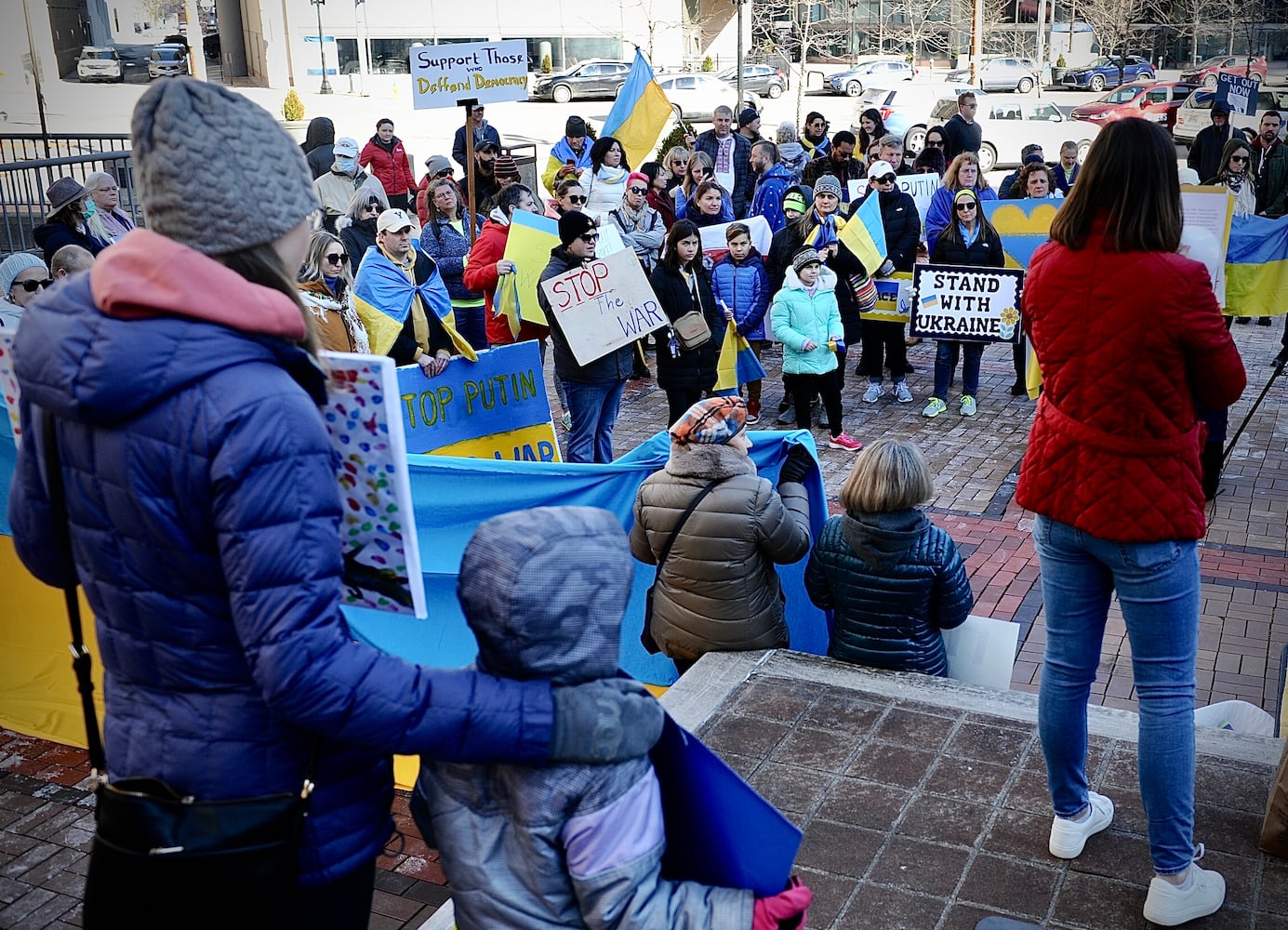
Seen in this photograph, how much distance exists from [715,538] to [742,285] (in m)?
5.62

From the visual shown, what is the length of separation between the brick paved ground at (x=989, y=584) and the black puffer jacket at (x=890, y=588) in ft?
3.83

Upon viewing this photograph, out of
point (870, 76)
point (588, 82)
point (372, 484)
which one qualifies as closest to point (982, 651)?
point (372, 484)

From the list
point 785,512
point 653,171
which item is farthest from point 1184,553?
point 653,171

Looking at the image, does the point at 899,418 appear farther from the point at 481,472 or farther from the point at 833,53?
the point at 833,53

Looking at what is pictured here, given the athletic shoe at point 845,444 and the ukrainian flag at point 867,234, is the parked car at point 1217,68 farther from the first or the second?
the athletic shoe at point 845,444

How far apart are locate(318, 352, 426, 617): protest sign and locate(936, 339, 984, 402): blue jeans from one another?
29.1 ft

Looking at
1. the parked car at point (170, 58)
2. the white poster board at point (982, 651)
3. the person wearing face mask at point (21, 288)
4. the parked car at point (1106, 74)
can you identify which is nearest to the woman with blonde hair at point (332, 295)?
the person wearing face mask at point (21, 288)

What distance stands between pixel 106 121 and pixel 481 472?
38604 mm

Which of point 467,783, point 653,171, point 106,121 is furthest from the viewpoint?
point 106,121

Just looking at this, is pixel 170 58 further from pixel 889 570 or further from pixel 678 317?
pixel 889 570

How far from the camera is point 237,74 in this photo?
2128 inches

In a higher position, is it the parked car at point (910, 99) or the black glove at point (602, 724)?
the parked car at point (910, 99)

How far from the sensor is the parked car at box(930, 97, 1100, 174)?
2844cm

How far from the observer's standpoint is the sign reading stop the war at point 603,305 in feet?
27.8
